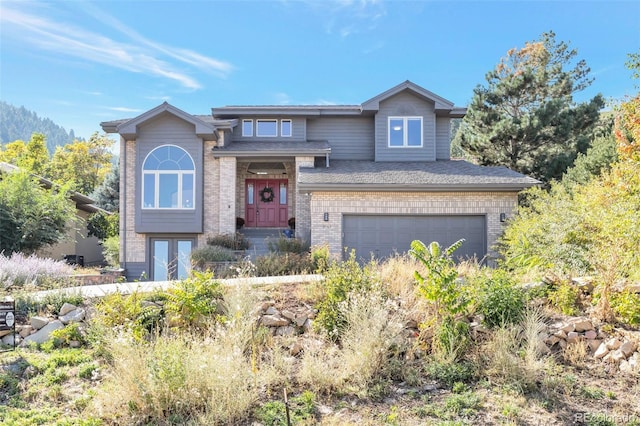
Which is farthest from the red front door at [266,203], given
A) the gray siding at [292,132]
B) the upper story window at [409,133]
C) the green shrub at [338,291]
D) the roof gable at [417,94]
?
the green shrub at [338,291]

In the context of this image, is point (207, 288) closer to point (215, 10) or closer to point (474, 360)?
point (474, 360)

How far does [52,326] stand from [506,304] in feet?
24.0

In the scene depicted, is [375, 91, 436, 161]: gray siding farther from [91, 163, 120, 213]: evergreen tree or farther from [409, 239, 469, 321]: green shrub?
[91, 163, 120, 213]: evergreen tree

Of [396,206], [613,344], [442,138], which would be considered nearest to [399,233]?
[396,206]

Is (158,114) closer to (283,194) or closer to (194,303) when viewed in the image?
(283,194)

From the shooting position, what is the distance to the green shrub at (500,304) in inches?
244

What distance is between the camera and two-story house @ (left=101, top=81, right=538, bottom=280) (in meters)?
14.2

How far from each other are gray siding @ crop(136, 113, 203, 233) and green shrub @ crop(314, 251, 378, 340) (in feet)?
34.9

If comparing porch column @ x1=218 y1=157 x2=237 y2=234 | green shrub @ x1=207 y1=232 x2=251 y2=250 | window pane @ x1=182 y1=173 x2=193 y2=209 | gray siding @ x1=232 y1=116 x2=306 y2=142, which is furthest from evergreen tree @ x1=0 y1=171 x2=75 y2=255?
gray siding @ x1=232 y1=116 x2=306 y2=142

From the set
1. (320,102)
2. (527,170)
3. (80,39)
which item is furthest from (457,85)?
(80,39)

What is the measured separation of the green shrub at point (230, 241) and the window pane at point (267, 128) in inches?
200

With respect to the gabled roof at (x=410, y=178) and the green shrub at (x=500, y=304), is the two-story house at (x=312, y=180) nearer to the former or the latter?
the gabled roof at (x=410, y=178)

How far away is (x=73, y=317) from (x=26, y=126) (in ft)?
726

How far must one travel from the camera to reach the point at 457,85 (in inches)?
Answer: 955
